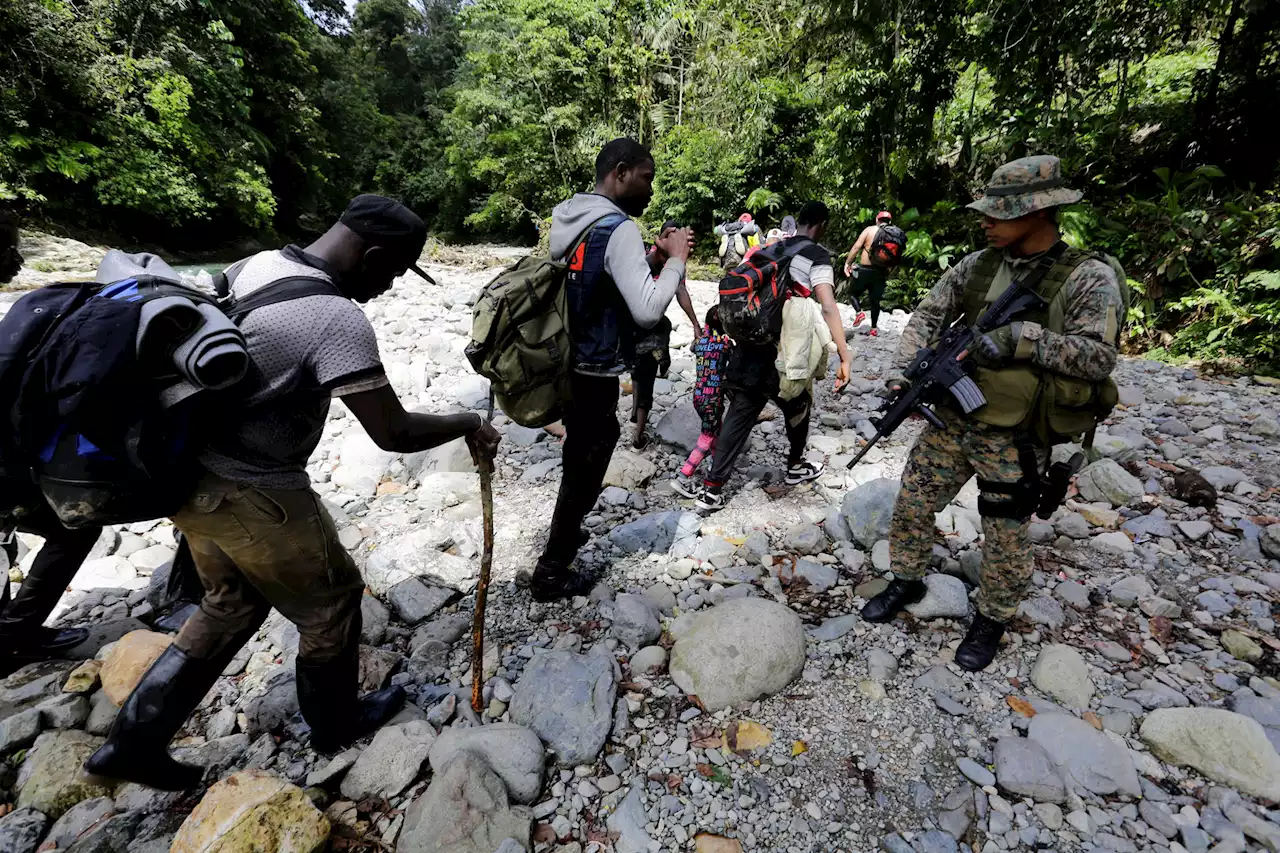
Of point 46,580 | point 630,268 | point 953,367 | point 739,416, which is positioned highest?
point 630,268

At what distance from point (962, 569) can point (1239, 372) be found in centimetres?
599

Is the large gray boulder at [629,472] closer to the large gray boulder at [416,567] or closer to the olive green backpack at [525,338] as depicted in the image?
the large gray boulder at [416,567]

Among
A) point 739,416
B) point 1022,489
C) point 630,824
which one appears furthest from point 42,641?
point 1022,489

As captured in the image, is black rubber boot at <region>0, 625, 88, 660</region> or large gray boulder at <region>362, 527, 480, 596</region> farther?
large gray boulder at <region>362, 527, 480, 596</region>

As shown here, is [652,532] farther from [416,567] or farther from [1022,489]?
[1022,489]

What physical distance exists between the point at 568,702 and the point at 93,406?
1774 millimetres

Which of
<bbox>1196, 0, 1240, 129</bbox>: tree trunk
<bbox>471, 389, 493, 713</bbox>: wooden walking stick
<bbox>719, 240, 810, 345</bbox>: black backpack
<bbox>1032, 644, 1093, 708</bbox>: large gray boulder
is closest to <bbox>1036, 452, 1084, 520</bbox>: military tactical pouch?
<bbox>1032, 644, 1093, 708</bbox>: large gray boulder

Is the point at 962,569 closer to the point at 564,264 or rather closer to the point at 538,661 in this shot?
the point at 538,661

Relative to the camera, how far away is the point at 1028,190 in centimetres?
217

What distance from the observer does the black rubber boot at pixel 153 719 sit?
183 centimetres

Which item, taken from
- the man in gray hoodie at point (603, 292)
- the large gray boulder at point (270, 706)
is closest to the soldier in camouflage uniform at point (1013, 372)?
the man in gray hoodie at point (603, 292)

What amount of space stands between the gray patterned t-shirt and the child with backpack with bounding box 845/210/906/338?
7.22m

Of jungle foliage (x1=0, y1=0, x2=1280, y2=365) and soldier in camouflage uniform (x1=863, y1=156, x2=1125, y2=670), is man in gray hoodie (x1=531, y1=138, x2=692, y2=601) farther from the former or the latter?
jungle foliage (x1=0, y1=0, x2=1280, y2=365)

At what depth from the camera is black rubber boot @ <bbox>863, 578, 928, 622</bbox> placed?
9.29 ft
